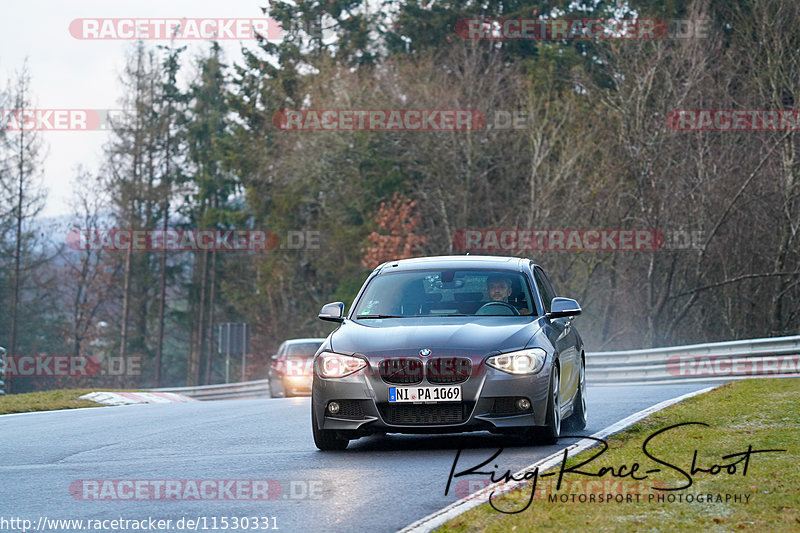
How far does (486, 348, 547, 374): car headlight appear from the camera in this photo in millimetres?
10234

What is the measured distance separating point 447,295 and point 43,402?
1307 centimetres

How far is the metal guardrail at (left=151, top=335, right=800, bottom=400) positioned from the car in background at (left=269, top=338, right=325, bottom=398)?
698cm

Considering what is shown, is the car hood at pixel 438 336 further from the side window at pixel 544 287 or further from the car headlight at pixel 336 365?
the side window at pixel 544 287

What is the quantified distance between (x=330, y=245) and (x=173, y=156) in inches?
888

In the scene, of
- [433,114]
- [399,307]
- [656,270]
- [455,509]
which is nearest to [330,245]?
[433,114]

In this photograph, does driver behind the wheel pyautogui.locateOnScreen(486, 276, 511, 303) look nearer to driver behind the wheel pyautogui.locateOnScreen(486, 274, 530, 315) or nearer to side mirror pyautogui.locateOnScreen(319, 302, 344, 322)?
driver behind the wheel pyautogui.locateOnScreen(486, 274, 530, 315)

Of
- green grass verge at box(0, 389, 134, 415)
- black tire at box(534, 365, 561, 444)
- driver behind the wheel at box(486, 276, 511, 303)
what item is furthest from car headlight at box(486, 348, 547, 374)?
green grass verge at box(0, 389, 134, 415)

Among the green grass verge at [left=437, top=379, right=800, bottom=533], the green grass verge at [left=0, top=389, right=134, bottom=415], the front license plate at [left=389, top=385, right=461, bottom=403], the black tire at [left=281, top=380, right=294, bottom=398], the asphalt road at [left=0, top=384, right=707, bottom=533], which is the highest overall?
the front license plate at [left=389, top=385, right=461, bottom=403]

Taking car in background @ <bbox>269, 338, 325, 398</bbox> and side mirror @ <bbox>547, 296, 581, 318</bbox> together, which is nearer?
side mirror @ <bbox>547, 296, 581, 318</bbox>

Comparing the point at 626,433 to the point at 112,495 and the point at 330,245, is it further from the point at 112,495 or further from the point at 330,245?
the point at 330,245

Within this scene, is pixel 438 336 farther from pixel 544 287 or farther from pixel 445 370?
pixel 544 287

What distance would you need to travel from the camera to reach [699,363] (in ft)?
90.2

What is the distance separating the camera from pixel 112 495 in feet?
28.2

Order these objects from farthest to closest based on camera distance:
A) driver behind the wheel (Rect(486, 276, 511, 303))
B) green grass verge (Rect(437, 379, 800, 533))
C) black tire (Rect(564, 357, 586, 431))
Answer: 1. black tire (Rect(564, 357, 586, 431))
2. driver behind the wheel (Rect(486, 276, 511, 303))
3. green grass verge (Rect(437, 379, 800, 533))
